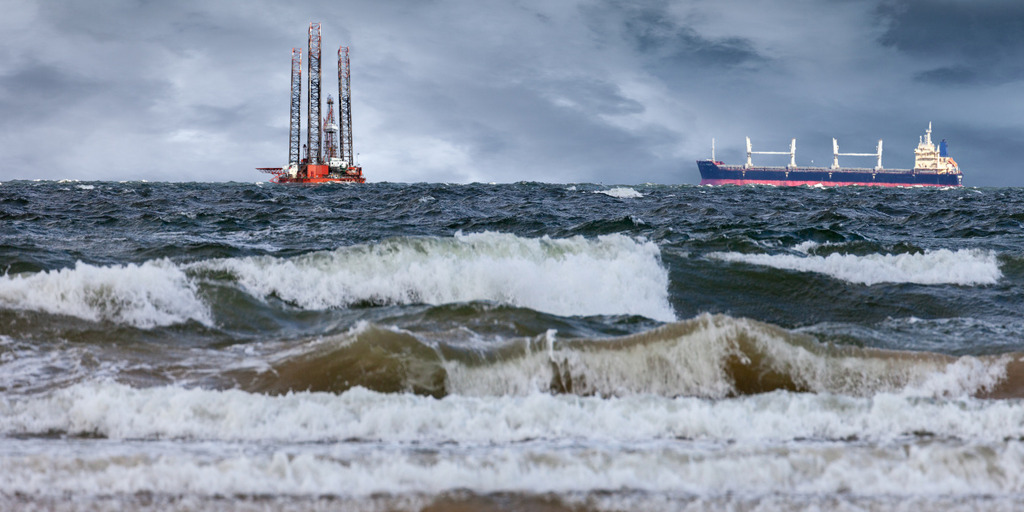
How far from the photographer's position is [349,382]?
3.73 m

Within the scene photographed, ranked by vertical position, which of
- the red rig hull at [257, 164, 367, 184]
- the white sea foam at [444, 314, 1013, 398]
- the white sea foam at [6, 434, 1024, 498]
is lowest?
the white sea foam at [6, 434, 1024, 498]

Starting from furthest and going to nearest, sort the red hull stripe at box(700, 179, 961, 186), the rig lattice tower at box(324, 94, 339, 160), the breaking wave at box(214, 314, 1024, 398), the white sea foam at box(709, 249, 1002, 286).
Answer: the red hull stripe at box(700, 179, 961, 186)
the rig lattice tower at box(324, 94, 339, 160)
the white sea foam at box(709, 249, 1002, 286)
the breaking wave at box(214, 314, 1024, 398)

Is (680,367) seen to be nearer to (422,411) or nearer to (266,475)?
(422,411)

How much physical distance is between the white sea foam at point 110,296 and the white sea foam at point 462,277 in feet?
2.42

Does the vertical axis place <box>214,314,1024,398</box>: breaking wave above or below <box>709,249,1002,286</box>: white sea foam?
below

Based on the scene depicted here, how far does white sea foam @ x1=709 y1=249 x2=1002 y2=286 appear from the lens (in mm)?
7707

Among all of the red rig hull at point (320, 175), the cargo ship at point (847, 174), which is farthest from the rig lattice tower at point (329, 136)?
the cargo ship at point (847, 174)

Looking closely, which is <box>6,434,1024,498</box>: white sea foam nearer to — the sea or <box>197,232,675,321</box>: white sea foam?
the sea

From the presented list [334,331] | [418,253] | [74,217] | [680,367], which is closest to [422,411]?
[680,367]

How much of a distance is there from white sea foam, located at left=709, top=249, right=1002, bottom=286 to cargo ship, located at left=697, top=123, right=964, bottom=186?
299 ft

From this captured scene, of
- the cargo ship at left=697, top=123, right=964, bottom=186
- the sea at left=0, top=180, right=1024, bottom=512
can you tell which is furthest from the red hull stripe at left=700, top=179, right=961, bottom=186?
the sea at left=0, top=180, right=1024, bottom=512

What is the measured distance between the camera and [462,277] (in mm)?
6824

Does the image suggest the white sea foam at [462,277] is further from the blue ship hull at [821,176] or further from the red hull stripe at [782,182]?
the blue ship hull at [821,176]

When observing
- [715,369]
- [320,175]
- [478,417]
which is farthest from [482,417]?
[320,175]
